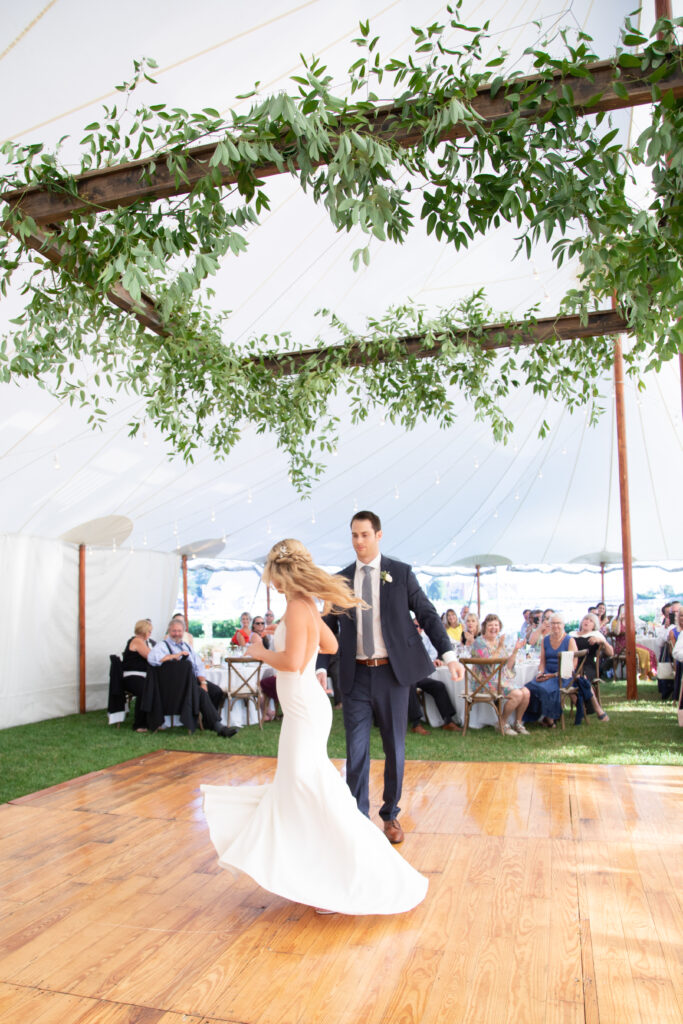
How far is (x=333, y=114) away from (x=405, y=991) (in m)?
2.68

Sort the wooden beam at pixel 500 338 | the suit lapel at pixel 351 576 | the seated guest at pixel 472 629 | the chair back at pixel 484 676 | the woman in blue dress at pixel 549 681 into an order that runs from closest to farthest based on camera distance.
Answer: the suit lapel at pixel 351 576 → the wooden beam at pixel 500 338 → the chair back at pixel 484 676 → the woman in blue dress at pixel 549 681 → the seated guest at pixel 472 629

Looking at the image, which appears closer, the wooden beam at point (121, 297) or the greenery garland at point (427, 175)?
the greenery garland at point (427, 175)

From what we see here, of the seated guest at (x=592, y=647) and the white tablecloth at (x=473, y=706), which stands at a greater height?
the seated guest at (x=592, y=647)

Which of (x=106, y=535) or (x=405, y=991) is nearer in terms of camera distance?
(x=405, y=991)

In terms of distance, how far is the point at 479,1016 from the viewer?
6.59 feet

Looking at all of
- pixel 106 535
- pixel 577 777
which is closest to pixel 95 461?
pixel 106 535

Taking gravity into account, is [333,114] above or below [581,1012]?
above

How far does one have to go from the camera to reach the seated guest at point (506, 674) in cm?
679

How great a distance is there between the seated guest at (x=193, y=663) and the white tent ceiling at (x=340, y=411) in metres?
1.72

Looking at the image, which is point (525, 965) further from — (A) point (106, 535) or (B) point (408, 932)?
(A) point (106, 535)

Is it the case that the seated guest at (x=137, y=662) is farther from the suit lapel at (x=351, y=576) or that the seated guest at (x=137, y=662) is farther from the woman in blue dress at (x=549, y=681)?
the suit lapel at (x=351, y=576)

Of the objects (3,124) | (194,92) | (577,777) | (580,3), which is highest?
(580,3)

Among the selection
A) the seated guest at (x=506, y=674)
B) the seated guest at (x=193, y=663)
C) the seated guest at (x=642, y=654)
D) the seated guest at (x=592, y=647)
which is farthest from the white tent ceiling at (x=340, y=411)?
the seated guest at (x=592, y=647)

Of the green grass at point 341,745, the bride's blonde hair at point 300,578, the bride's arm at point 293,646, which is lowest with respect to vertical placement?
the green grass at point 341,745
